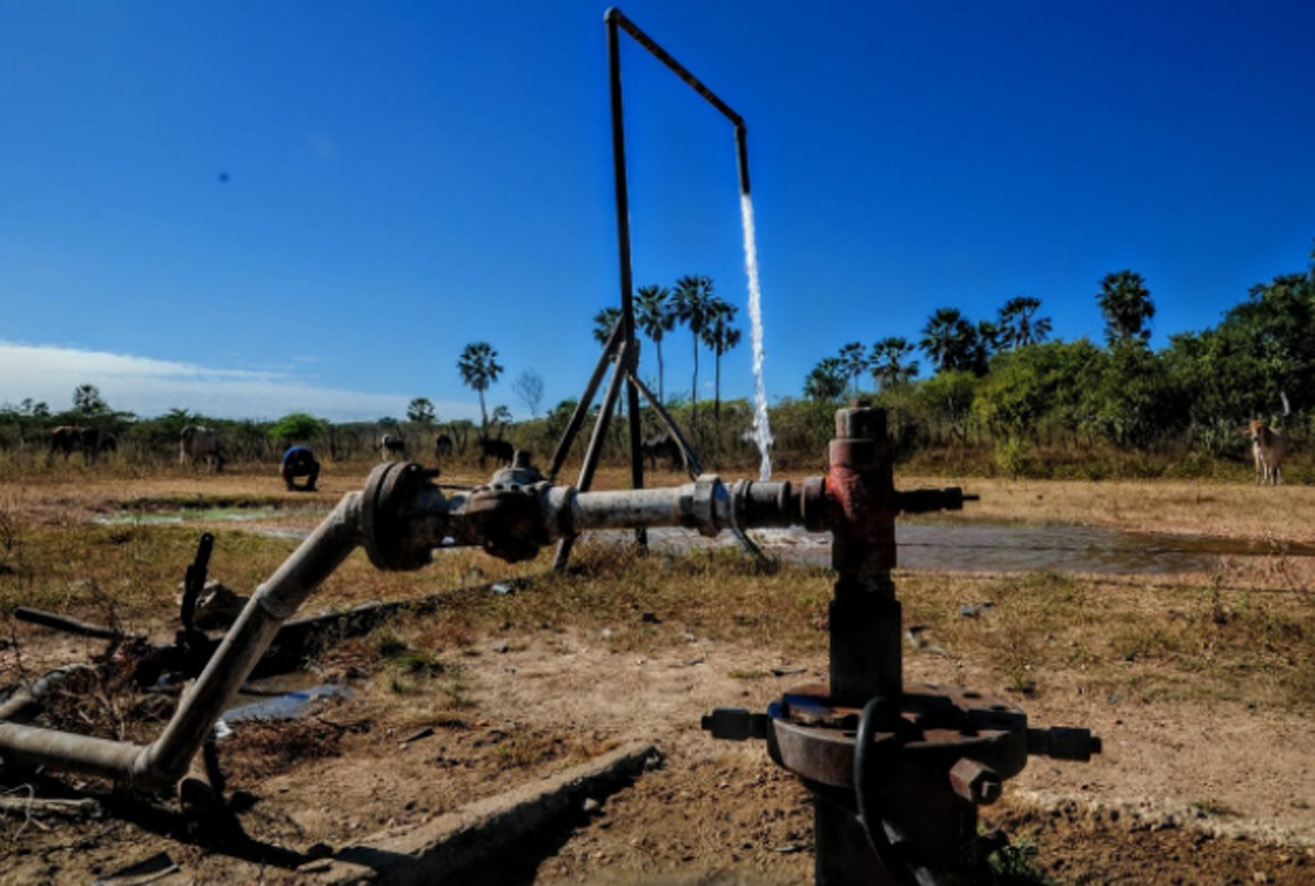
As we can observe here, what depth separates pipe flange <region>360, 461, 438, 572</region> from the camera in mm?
1651

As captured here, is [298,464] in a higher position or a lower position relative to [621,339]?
lower

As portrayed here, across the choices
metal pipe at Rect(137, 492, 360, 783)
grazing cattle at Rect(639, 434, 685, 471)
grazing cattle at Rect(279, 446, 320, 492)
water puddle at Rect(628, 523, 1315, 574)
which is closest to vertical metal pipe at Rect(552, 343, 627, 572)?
water puddle at Rect(628, 523, 1315, 574)

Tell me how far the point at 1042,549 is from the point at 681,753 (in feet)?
21.2

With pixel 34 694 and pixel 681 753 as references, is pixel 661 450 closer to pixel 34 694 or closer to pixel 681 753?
pixel 681 753

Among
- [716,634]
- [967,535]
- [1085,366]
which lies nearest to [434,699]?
[716,634]

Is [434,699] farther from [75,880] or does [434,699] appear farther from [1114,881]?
[1114,881]

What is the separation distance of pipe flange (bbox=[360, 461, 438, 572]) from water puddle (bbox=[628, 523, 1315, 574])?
576 cm

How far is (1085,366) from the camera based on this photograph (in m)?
31.5

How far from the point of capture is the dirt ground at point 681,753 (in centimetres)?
247

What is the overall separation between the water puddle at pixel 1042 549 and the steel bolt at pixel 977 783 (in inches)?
230

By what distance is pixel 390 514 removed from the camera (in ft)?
5.45

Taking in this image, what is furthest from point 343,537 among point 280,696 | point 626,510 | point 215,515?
point 215,515

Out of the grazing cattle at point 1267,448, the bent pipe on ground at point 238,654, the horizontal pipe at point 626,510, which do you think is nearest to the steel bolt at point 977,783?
the horizontal pipe at point 626,510

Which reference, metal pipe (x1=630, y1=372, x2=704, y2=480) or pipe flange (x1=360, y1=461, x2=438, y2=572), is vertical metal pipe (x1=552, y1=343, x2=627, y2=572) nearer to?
metal pipe (x1=630, y1=372, x2=704, y2=480)
